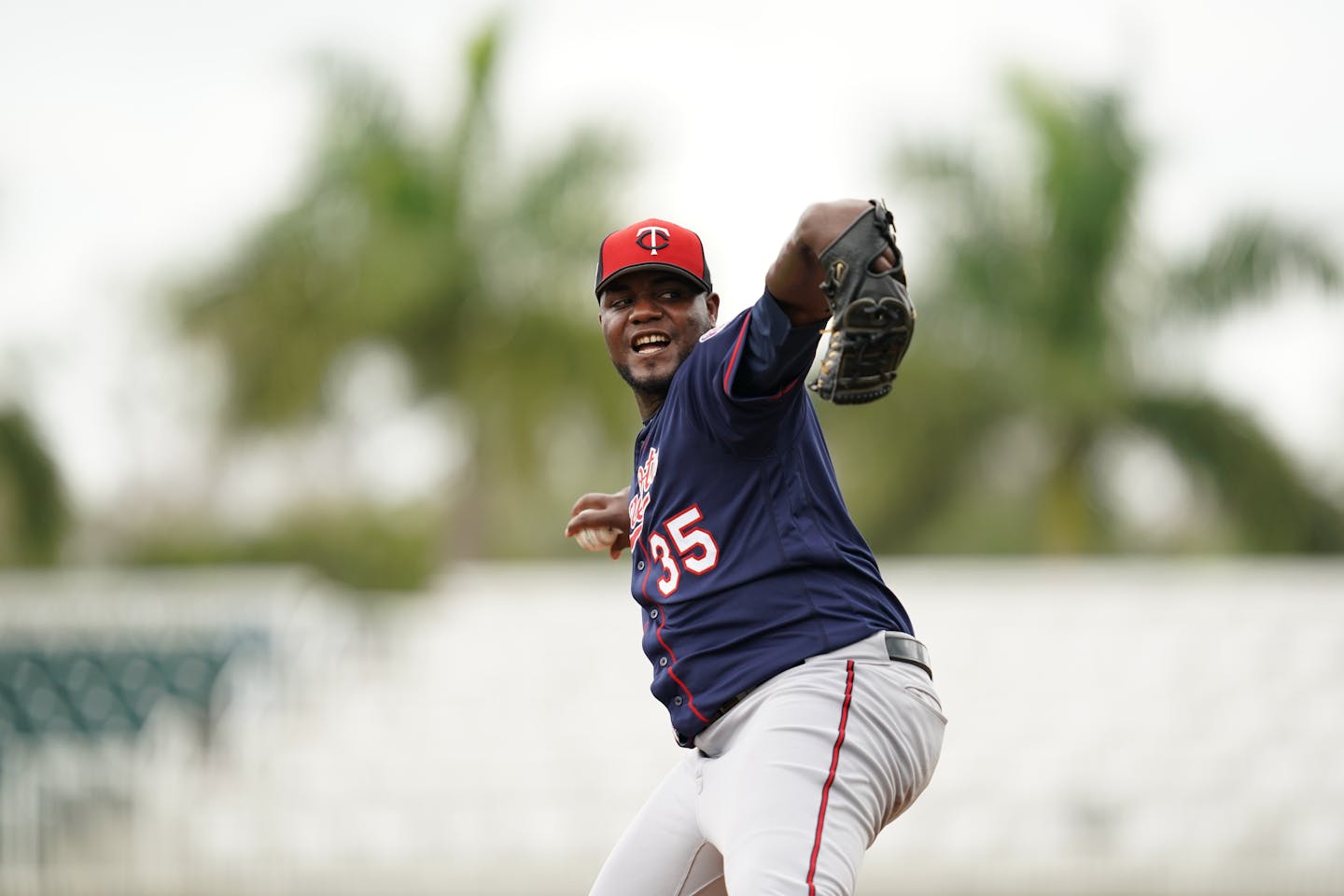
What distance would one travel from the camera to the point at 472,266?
19.6 meters

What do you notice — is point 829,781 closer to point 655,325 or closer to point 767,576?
point 767,576

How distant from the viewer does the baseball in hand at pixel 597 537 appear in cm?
354

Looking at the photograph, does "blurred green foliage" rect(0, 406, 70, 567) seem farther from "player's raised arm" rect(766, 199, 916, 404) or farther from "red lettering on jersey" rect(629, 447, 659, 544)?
"player's raised arm" rect(766, 199, 916, 404)

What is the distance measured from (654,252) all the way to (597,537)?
0.90 meters

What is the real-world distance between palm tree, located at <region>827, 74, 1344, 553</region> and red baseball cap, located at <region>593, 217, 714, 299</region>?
584 inches

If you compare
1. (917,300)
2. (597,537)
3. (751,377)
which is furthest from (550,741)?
(751,377)

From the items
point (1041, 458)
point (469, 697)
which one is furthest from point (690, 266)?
point (1041, 458)

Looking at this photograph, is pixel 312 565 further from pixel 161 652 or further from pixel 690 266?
pixel 690 266

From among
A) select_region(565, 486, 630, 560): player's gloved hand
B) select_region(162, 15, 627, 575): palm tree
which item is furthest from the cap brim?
select_region(162, 15, 627, 575): palm tree

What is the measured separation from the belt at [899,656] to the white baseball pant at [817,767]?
1cm

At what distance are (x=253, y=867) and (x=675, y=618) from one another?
7.93m

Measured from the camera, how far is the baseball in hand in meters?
3.54

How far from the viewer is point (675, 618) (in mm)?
2830

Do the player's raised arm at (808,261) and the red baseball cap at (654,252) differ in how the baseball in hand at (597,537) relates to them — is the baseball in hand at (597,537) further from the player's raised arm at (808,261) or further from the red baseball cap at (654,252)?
the player's raised arm at (808,261)
